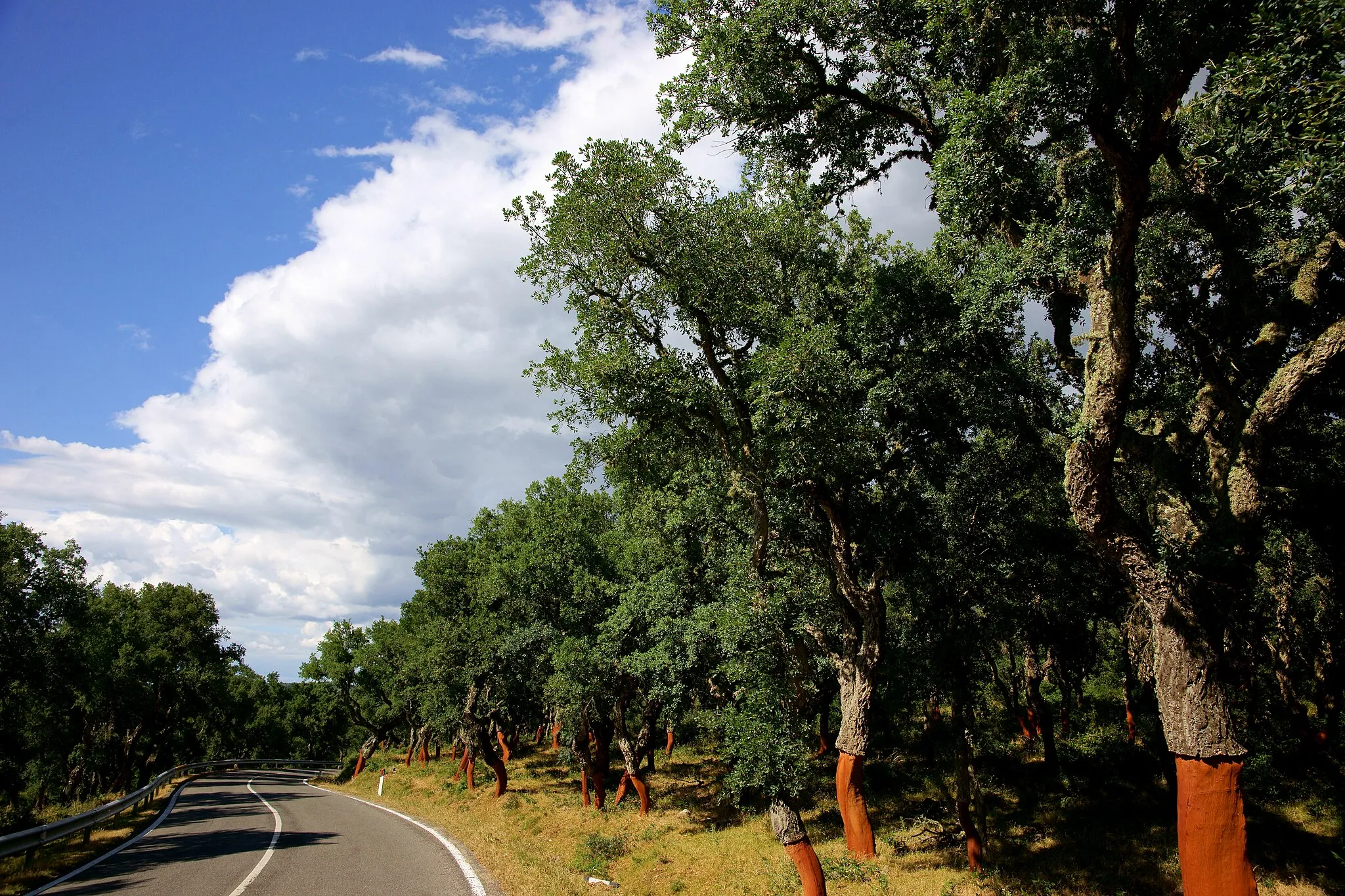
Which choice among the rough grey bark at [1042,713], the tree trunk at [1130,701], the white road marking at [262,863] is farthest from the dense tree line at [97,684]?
the tree trunk at [1130,701]

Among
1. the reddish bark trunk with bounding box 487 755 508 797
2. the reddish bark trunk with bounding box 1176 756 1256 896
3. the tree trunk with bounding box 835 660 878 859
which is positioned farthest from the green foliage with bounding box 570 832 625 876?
the reddish bark trunk with bounding box 1176 756 1256 896

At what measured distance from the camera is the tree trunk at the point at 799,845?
40.3ft

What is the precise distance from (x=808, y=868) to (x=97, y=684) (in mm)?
42581

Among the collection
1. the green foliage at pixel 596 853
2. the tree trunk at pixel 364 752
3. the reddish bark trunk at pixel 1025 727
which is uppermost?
the reddish bark trunk at pixel 1025 727

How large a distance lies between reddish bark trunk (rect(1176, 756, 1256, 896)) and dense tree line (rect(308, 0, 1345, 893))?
0.04 m

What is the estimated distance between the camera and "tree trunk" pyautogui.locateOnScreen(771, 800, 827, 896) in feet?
40.3

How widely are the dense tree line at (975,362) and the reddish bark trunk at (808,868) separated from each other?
8 cm

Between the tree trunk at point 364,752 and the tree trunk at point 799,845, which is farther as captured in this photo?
the tree trunk at point 364,752

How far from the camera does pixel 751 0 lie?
12562 millimetres

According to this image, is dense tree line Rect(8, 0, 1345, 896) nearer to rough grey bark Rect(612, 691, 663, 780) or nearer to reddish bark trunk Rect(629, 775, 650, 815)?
rough grey bark Rect(612, 691, 663, 780)

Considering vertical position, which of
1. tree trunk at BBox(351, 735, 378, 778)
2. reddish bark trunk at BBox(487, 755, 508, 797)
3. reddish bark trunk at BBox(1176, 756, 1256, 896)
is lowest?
tree trunk at BBox(351, 735, 378, 778)

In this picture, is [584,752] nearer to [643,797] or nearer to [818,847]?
[643,797]

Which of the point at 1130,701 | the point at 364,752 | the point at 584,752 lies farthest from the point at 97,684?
the point at 1130,701

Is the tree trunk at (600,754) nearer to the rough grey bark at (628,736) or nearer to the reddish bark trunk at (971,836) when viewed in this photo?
the rough grey bark at (628,736)
